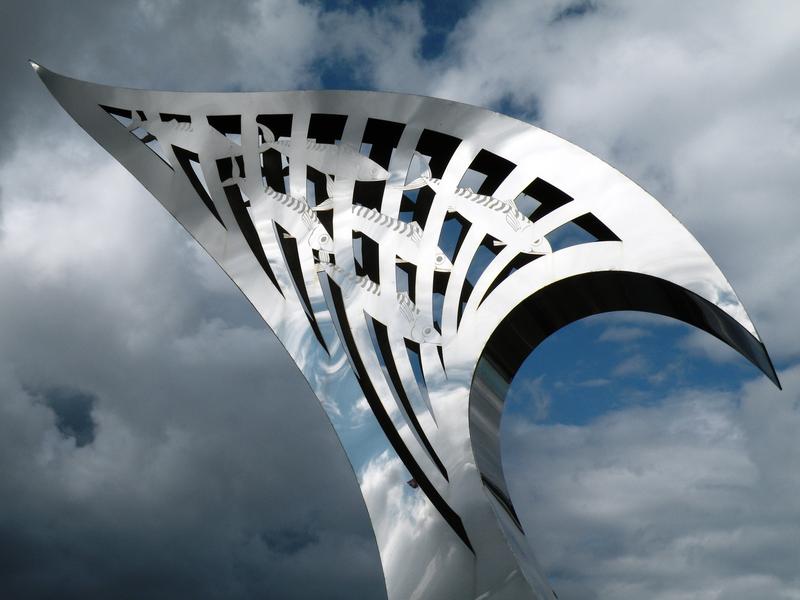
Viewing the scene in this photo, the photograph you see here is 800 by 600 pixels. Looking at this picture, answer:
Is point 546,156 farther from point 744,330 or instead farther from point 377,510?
point 377,510

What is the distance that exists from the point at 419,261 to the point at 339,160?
5.85 feet

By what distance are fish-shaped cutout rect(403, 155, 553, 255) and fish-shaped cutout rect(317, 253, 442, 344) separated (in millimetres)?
1201

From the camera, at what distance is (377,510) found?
31.8 feet

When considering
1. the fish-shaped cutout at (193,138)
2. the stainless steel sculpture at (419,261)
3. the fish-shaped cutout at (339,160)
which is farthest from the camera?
the fish-shaped cutout at (193,138)

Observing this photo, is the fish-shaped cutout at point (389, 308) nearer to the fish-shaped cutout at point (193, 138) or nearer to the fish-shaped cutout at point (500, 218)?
the fish-shaped cutout at point (500, 218)

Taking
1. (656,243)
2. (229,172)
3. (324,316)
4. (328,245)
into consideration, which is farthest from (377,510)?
(229,172)

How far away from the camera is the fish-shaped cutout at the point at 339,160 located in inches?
433

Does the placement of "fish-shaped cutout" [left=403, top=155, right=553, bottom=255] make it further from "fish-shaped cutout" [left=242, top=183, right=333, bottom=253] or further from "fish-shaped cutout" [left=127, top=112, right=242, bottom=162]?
"fish-shaped cutout" [left=127, top=112, right=242, bottom=162]

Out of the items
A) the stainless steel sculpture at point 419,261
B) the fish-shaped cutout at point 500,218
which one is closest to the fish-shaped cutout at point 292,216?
the stainless steel sculpture at point 419,261

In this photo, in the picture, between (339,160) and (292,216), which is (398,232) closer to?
(339,160)

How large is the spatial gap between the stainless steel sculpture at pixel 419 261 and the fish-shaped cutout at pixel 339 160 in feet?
0.08

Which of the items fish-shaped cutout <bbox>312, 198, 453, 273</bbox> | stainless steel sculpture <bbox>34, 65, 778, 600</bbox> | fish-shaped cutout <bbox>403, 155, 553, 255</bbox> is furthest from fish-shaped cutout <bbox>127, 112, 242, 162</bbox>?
fish-shaped cutout <bbox>403, 155, 553, 255</bbox>

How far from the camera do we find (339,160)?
11133mm

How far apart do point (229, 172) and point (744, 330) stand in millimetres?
6746
